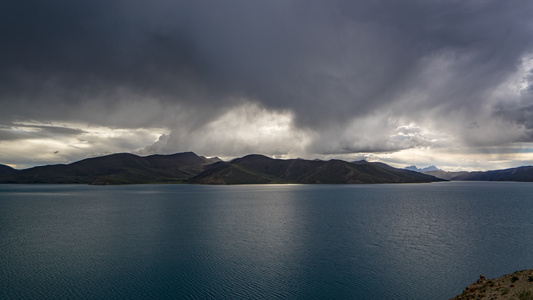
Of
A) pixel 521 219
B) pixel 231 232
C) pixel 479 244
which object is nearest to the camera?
pixel 479 244

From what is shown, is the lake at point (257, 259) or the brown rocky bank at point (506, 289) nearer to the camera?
the brown rocky bank at point (506, 289)

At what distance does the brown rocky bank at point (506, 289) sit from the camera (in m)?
35.6

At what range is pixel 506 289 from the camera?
123ft

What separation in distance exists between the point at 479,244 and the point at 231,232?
71.8m

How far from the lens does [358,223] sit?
111m

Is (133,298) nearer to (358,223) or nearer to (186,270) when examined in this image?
(186,270)

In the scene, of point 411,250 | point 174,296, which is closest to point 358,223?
point 411,250

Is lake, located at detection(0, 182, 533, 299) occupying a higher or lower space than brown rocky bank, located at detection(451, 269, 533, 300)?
lower

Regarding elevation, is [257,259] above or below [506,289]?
below

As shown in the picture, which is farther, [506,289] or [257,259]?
→ [257,259]

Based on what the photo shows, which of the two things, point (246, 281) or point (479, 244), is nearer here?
point (246, 281)

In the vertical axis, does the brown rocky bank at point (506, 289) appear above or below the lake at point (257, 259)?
above

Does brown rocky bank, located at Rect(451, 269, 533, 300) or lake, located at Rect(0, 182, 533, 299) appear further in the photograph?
lake, located at Rect(0, 182, 533, 299)

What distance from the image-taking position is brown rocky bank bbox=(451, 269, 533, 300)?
117ft
